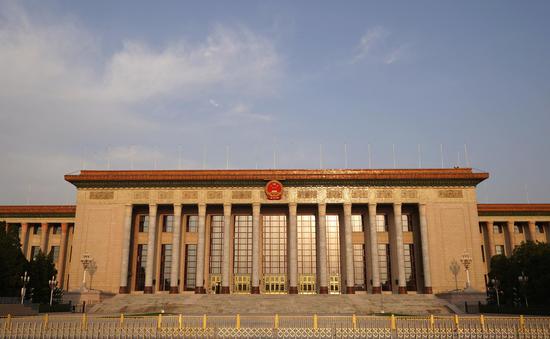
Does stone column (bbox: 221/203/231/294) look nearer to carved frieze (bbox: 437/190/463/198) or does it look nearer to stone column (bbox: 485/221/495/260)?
carved frieze (bbox: 437/190/463/198)

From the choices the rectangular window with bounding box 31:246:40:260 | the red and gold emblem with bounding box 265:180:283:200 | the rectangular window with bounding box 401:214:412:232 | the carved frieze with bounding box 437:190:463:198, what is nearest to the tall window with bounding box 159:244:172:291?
the red and gold emblem with bounding box 265:180:283:200

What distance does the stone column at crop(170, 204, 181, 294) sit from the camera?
50094 mm

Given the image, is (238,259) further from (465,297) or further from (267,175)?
(465,297)

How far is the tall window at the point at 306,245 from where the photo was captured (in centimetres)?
5409

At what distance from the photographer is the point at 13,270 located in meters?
41.5

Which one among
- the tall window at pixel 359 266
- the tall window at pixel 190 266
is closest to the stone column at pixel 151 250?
the tall window at pixel 190 266

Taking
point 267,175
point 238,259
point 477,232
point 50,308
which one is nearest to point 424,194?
point 477,232

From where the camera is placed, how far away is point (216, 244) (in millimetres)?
54344

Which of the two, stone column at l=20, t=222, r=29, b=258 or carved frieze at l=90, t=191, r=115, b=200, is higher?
carved frieze at l=90, t=191, r=115, b=200

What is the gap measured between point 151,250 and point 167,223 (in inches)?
191

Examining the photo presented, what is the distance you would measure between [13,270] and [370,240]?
35.4 meters

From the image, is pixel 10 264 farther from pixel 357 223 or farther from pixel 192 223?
pixel 357 223

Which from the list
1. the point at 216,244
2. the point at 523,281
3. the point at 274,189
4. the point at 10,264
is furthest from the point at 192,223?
the point at 523,281

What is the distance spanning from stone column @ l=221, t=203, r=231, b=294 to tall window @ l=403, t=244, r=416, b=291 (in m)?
19.7
